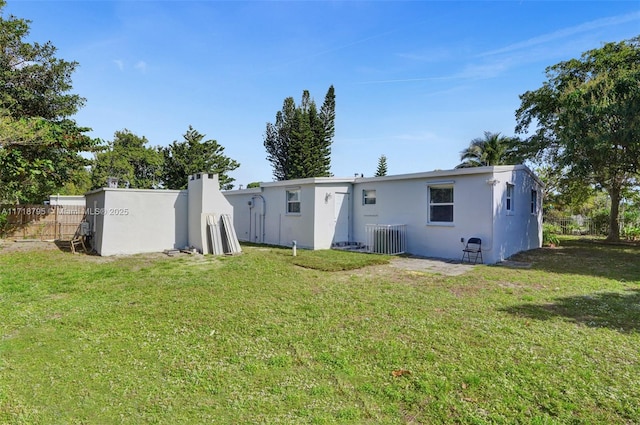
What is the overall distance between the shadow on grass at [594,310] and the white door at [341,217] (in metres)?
7.96

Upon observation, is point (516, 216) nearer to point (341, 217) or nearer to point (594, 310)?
point (341, 217)

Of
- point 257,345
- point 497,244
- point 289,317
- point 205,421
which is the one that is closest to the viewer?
point 205,421

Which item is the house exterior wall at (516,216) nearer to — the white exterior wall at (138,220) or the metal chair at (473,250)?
the metal chair at (473,250)

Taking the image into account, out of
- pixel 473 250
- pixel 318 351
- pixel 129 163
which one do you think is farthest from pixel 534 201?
pixel 129 163

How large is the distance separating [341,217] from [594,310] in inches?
343

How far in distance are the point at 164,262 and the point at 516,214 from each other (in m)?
11.5

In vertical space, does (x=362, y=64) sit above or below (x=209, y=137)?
below

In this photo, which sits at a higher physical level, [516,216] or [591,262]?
[516,216]

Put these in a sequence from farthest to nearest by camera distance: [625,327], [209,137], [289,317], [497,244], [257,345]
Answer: [209,137]
[497,244]
[289,317]
[625,327]
[257,345]

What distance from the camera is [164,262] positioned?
371 inches

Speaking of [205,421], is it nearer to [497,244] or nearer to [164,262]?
[164,262]

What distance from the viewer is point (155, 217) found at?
11.7 meters

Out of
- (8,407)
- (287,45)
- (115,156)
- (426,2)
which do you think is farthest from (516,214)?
(115,156)

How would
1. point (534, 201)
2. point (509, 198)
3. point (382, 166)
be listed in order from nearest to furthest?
point (509, 198) < point (534, 201) < point (382, 166)
